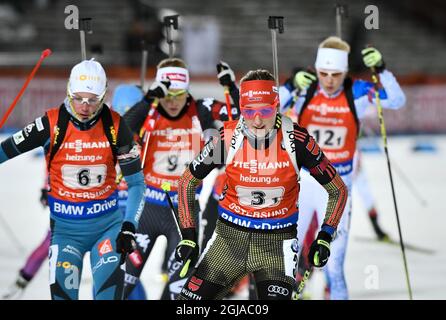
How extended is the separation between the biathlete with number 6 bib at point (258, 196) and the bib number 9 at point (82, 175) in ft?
2.94

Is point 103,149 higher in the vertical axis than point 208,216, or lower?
higher

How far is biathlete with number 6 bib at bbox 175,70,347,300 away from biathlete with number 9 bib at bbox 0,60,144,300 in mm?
735

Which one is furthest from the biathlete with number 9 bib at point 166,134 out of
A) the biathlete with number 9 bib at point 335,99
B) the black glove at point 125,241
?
the black glove at point 125,241

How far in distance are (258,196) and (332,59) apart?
2790 mm

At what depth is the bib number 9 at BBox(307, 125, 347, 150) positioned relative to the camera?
885cm

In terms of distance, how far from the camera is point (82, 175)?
6.96 metres

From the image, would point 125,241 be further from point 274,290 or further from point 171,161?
point 171,161

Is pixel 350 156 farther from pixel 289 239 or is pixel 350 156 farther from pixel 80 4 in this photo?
pixel 80 4

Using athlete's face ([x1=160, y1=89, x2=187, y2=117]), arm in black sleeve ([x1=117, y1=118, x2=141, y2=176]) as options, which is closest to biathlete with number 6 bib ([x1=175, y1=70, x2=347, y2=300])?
arm in black sleeve ([x1=117, y1=118, x2=141, y2=176])

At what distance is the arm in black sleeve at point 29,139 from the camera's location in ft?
22.4

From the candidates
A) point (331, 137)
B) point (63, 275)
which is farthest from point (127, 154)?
point (331, 137)

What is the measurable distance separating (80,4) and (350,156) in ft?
55.7

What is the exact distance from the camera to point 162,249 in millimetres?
11844
